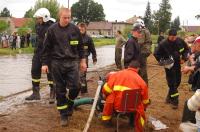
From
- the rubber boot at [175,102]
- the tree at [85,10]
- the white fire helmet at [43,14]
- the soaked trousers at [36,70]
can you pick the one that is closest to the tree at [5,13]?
the tree at [85,10]

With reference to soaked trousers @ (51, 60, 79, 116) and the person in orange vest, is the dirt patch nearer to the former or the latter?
soaked trousers @ (51, 60, 79, 116)

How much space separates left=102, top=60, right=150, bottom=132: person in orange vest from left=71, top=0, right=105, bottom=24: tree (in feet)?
423

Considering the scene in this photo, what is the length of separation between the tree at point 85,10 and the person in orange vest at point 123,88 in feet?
423

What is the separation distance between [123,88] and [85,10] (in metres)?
132

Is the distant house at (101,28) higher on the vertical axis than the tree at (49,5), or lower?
lower

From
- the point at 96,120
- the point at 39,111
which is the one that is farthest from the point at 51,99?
the point at 96,120

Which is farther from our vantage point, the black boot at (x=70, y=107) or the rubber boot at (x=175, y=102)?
the rubber boot at (x=175, y=102)

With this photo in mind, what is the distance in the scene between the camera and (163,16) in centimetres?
10388

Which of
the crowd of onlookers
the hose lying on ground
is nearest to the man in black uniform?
the hose lying on ground

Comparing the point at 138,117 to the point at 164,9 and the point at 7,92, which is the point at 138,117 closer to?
the point at 7,92

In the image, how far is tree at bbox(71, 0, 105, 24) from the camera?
449 ft

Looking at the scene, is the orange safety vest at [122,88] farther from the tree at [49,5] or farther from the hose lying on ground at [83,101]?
the tree at [49,5]

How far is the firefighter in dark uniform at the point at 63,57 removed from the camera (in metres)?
8.27

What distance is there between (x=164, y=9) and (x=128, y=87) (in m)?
103
